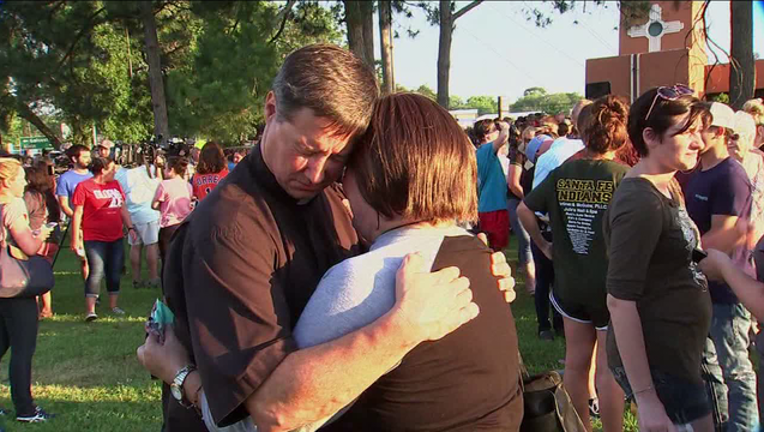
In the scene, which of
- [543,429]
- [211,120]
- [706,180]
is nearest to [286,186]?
[543,429]

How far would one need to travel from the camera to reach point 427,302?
121 cm

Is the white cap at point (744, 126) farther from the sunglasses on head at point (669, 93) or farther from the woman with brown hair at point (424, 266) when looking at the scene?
the woman with brown hair at point (424, 266)

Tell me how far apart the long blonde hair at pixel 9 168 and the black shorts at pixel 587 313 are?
369cm

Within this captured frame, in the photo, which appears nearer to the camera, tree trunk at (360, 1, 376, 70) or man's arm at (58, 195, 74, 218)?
man's arm at (58, 195, 74, 218)

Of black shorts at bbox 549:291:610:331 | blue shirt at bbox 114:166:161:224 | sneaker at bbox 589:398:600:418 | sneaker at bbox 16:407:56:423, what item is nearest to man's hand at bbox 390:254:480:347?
black shorts at bbox 549:291:610:331

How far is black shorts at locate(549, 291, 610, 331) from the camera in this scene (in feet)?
10.4

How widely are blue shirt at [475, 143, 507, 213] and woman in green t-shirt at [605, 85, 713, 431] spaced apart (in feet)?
15.2

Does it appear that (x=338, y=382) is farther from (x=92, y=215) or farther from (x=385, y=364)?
(x=92, y=215)

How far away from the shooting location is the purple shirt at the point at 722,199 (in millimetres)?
3090

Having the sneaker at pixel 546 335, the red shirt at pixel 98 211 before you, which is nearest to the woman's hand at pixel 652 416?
the sneaker at pixel 546 335

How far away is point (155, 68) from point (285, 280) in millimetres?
18726

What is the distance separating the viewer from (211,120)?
1819 centimetres

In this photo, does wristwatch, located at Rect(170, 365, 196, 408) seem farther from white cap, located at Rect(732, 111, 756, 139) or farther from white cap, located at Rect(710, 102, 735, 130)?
white cap, located at Rect(732, 111, 756, 139)

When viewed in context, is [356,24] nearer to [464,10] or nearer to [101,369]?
[464,10]
